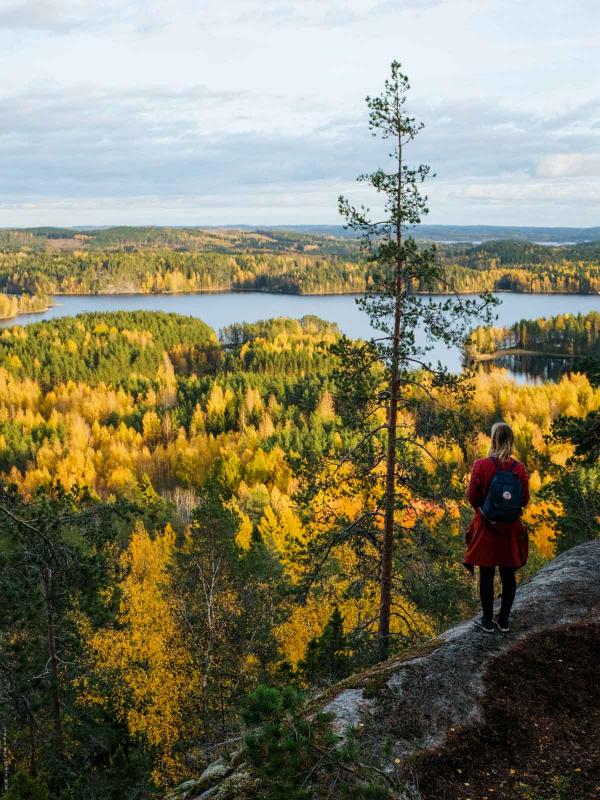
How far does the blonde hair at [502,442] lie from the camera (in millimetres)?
7566

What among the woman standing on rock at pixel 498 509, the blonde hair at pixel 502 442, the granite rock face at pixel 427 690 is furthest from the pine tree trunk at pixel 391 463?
the blonde hair at pixel 502 442

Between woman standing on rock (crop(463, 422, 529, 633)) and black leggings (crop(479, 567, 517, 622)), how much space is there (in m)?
0.01

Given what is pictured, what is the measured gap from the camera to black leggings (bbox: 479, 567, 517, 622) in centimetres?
802

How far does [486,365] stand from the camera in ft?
473

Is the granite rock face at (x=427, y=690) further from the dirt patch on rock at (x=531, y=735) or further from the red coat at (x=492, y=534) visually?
the red coat at (x=492, y=534)

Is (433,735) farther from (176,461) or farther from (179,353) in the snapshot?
(179,353)

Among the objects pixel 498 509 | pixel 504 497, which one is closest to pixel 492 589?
pixel 498 509

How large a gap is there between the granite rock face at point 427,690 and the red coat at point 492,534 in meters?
1.22

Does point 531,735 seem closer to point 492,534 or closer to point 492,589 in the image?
point 492,589

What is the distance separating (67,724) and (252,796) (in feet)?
58.8

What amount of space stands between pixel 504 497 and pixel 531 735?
2.46m

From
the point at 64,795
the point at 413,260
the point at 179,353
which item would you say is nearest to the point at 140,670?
the point at 64,795

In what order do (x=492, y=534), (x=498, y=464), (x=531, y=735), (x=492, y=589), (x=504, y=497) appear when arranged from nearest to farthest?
1. (x=531, y=735)
2. (x=504, y=497)
3. (x=498, y=464)
4. (x=492, y=534)
5. (x=492, y=589)

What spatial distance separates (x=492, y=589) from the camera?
8.20 metres
